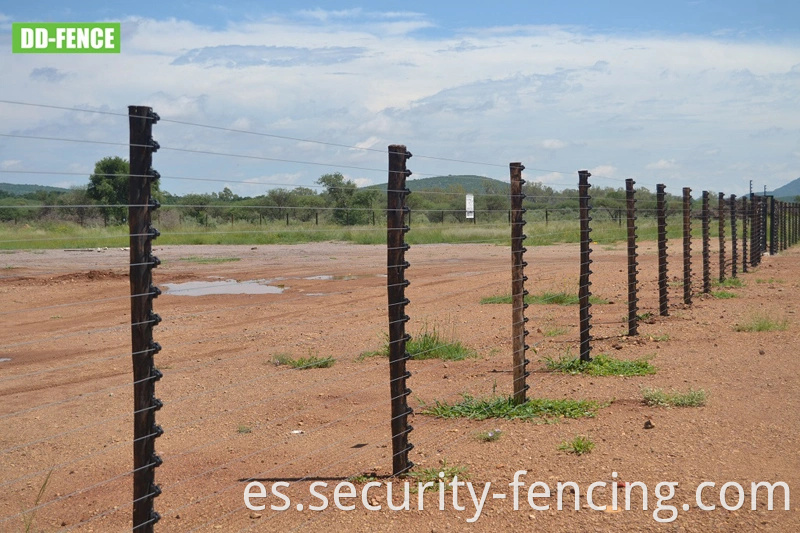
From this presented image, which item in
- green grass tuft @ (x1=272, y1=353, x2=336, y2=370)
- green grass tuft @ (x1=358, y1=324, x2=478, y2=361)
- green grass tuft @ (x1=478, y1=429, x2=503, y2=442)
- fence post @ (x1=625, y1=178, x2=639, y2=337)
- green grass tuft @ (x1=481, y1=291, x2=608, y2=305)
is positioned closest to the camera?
green grass tuft @ (x1=478, y1=429, x2=503, y2=442)

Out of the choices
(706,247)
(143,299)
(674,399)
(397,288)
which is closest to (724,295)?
(706,247)

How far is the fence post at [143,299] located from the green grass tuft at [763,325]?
9.98 metres

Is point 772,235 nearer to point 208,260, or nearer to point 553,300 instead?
point 553,300

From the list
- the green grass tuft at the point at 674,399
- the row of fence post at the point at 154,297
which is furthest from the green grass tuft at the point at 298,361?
the green grass tuft at the point at 674,399

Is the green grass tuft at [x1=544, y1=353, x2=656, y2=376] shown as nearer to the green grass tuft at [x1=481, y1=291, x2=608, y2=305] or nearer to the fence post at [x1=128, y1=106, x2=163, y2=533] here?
the green grass tuft at [x1=481, y1=291, x2=608, y2=305]

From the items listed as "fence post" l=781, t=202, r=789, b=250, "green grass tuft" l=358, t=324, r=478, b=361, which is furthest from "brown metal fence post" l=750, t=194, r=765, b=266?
"green grass tuft" l=358, t=324, r=478, b=361

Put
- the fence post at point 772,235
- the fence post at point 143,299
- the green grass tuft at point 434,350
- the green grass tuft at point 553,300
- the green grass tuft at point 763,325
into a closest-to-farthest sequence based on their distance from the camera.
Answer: the fence post at point 143,299
the green grass tuft at point 434,350
the green grass tuft at point 763,325
the green grass tuft at point 553,300
the fence post at point 772,235

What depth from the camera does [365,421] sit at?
7562mm

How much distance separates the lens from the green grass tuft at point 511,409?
24.5 ft

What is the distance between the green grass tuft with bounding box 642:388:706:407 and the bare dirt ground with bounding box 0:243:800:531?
13cm

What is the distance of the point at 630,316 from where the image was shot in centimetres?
1184

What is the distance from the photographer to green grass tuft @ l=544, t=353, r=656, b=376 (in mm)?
9273

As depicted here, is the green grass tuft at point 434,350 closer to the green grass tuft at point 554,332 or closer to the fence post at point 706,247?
the green grass tuft at point 554,332

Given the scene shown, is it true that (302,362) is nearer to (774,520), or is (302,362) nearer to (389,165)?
(389,165)
